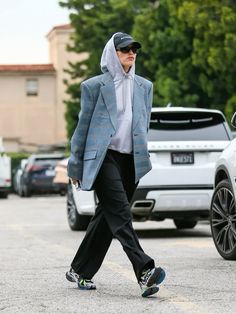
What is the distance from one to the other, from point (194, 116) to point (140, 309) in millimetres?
7240

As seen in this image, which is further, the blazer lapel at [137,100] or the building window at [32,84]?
the building window at [32,84]

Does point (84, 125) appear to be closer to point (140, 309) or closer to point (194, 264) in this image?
point (140, 309)

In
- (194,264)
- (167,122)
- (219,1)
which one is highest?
(219,1)

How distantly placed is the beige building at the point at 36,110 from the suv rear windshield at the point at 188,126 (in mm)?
69974

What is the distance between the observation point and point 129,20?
2200 inches

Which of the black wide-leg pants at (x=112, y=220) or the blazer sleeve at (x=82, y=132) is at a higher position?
the blazer sleeve at (x=82, y=132)

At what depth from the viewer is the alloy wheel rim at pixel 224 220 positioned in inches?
408

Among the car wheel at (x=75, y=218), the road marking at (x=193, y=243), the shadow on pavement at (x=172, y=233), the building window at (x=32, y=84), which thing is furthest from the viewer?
the building window at (x=32, y=84)

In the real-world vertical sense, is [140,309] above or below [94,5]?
below

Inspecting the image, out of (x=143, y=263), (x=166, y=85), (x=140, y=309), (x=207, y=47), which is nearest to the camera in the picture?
(x=140, y=309)

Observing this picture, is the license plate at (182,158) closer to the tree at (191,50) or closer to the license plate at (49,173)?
the tree at (191,50)

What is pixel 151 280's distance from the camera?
25.0ft

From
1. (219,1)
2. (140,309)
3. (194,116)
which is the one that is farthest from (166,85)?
(140,309)

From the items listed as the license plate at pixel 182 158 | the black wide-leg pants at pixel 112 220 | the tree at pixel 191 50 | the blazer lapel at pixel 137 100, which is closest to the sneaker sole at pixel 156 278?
the black wide-leg pants at pixel 112 220
